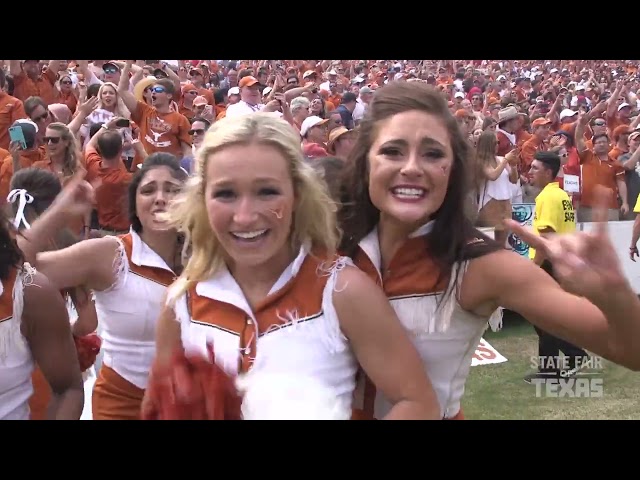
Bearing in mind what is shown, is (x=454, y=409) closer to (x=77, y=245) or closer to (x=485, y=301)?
(x=485, y=301)

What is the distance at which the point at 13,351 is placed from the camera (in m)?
1.60

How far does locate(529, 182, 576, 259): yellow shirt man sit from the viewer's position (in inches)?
173

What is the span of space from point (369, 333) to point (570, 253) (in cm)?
40

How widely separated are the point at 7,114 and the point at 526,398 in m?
3.87

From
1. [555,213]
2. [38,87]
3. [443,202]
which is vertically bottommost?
[555,213]

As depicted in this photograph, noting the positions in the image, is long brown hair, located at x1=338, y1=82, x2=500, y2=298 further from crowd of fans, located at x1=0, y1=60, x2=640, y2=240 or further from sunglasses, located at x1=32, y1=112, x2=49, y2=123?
sunglasses, located at x1=32, y1=112, x2=49, y2=123

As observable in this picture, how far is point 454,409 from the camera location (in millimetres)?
1647

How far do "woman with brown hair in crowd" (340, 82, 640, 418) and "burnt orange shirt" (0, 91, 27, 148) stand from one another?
3.94 metres

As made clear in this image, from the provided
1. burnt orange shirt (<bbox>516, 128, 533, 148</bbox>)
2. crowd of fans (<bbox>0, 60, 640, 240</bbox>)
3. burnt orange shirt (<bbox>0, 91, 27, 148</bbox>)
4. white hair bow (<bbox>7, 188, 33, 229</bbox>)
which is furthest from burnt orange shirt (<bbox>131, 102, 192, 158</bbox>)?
burnt orange shirt (<bbox>516, 128, 533, 148</bbox>)

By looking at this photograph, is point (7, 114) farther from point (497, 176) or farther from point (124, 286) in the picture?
point (124, 286)

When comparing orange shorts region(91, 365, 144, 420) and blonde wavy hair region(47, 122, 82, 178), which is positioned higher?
blonde wavy hair region(47, 122, 82, 178)

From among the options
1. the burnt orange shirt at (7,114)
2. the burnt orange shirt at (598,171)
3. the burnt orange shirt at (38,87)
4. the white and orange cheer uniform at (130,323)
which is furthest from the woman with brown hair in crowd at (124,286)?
the burnt orange shirt at (598,171)

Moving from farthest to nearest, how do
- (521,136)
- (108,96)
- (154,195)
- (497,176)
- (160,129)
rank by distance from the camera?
(521,136) → (108,96) → (497,176) → (160,129) → (154,195)

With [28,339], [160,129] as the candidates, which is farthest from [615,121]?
[28,339]
